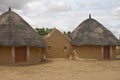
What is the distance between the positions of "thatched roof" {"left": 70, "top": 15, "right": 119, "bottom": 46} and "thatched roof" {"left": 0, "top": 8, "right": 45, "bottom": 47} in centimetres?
528

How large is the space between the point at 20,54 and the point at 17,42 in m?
1.28

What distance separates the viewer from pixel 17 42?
69.6 ft

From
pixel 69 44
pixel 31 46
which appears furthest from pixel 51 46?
pixel 31 46

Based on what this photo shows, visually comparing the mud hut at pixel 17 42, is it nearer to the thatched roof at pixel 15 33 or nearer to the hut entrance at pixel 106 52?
the thatched roof at pixel 15 33

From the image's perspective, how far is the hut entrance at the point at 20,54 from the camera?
2188 centimetres

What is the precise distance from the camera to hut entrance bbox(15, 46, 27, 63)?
21875 millimetres

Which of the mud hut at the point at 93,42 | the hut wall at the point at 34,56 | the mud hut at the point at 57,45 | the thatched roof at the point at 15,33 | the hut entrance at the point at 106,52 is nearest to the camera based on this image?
the thatched roof at the point at 15,33

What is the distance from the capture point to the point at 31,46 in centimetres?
2202

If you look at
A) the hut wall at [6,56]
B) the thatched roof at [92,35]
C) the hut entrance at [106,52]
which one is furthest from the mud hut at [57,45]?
the hut wall at [6,56]

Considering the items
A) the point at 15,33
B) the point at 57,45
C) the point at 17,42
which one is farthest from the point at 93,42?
the point at 17,42

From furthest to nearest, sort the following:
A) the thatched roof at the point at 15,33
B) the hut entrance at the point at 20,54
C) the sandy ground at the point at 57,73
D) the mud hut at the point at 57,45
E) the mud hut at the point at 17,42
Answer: the mud hut at the point at 57,45 < the hut entrance at the point at 20,54 < the mud hut at the point at 17,42 < the thatched roof at the point at 15,33 < the sandy ground at the point at 57,73

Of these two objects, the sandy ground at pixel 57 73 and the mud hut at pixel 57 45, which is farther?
the mud hut at pixel 57 45

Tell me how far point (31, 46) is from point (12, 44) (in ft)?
5.60

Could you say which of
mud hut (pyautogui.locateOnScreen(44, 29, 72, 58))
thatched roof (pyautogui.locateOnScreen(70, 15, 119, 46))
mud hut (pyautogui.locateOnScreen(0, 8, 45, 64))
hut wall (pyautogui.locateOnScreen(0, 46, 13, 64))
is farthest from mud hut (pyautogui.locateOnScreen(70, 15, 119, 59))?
hut wall (pyautogui.locateOnScreen(0, 46, 13, 64))
